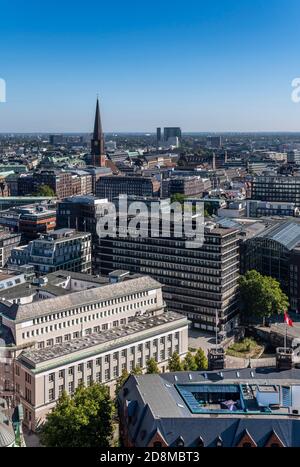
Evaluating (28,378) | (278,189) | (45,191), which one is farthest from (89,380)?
(45,191)

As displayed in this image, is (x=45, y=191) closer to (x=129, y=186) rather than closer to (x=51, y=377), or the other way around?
(x=129, y=186)

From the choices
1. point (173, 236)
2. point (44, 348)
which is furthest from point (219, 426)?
point (173, 236)

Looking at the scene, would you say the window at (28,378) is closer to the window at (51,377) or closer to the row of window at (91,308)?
the window at (51,377)

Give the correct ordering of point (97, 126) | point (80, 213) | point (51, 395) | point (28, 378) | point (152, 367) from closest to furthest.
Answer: point (28, 378) < point (51, 395) < point (152, 367) < point (80, 213) < point (97, 126)

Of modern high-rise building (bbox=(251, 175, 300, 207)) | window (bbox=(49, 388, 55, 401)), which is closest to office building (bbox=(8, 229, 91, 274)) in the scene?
window (bbox=(49, 388, 55, 401))

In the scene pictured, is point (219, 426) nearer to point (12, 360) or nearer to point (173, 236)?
point (12, 360)

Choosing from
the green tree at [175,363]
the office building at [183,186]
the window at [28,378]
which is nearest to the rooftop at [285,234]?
the green tree at [175,363]
